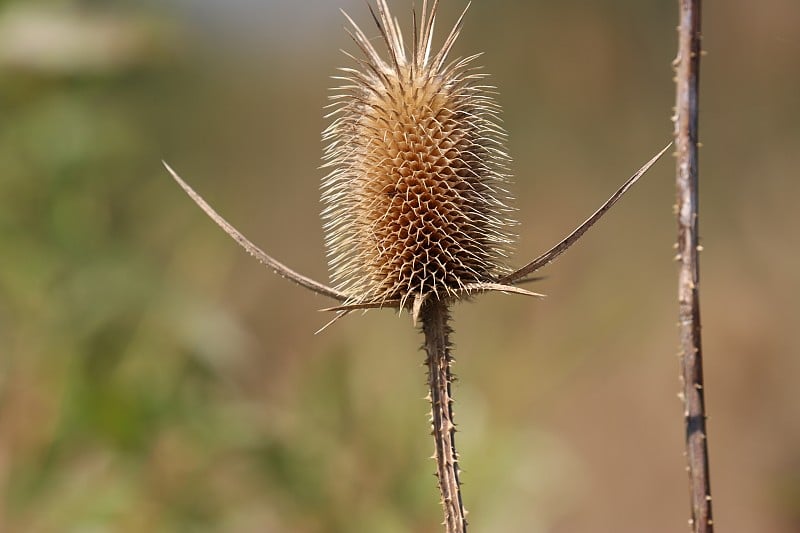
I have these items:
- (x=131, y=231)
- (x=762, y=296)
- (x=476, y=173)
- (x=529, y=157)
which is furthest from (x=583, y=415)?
(x=476, y=173)

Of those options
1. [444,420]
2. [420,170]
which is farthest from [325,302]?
[444,420]

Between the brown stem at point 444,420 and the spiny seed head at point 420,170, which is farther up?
the spiny seed head at point 420,170

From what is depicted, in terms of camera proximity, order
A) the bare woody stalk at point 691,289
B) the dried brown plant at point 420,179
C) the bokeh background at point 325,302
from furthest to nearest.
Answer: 1. the bokeh background at point 325,302
2. the dried brown plant at point 420,179
3. the bare woody stalk at point 691,289

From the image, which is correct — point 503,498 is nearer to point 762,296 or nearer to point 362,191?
point 362,191

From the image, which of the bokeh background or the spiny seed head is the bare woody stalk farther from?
the bokeh background

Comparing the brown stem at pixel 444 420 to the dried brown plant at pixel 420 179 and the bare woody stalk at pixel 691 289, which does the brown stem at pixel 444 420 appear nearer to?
the dried brown plant at pixel 420 179

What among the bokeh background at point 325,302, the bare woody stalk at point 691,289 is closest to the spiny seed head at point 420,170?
the bare woody stalk at point 691,289

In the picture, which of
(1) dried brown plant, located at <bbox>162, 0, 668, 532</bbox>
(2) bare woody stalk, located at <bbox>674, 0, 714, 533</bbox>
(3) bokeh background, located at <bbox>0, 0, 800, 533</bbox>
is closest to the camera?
(2) bare woody stalk, located at <bbox>674, 0, 714, 533</bbox>

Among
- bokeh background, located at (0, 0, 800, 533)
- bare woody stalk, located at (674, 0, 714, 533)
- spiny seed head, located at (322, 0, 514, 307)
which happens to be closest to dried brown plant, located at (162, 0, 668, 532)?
spiny seed head, located at (322, 0, 514, 307)
